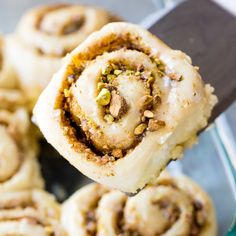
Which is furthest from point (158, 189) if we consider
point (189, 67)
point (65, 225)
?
point (189, 67)

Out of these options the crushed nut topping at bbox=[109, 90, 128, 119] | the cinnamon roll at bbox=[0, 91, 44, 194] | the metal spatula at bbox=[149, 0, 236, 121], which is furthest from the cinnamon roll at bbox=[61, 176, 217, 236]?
the crushed nut topping at bbox=[109, 90, 128, 119]

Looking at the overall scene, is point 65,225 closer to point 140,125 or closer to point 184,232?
point 184,232

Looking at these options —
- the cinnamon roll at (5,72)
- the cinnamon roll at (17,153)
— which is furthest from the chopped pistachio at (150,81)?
the cinnamon roll at (5,72)

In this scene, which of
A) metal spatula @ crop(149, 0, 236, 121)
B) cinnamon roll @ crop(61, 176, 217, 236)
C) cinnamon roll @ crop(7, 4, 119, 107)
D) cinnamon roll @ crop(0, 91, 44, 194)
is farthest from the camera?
cinnamon roll @ crop(7, 4, 119, 107)

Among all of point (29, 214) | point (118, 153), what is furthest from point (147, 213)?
point (118, 153)

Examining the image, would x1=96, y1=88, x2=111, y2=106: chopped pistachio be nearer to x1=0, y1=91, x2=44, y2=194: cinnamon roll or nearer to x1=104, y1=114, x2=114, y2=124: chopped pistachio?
x1=104, y1=114, x2=114, y2=124: chopped pistachio

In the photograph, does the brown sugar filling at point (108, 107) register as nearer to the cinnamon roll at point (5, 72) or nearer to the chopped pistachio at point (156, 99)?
the chopped pistachio at point (156, 99)

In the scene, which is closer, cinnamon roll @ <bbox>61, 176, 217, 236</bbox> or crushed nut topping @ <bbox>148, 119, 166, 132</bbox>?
crushed nut topping @ <bbox>148, 119, 166, 132</bbox>
